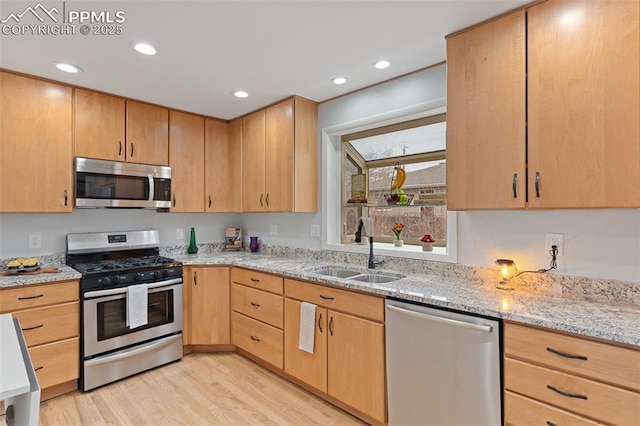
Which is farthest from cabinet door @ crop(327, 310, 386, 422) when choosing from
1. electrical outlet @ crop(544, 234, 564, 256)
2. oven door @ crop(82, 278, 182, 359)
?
oven door @ crop(82, 278, 182, 359)

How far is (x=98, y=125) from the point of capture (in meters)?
2.95

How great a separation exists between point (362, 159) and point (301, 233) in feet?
3.16

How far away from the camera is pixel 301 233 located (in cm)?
347

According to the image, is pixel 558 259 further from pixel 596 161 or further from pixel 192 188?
pixel 192 188

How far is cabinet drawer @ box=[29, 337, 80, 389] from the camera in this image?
7.82 ft

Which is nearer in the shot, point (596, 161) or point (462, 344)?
point (596, 161)

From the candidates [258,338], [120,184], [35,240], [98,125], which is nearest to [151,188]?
[120,184]

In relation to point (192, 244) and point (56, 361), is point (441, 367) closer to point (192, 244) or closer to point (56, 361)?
point (56, 361)

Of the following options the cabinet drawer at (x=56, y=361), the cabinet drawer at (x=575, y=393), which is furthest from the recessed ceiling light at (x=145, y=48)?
the cabinet drawer at (x=575, y=393)

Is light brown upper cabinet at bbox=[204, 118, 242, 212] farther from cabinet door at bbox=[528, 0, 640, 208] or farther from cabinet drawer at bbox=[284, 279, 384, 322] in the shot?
cabinet door at bbox=[528, 0, 640, 208]

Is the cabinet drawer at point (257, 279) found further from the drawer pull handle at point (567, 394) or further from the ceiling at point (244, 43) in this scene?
the drawer pull handle at point (567, 394)

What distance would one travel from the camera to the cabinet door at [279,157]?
3.13 metres

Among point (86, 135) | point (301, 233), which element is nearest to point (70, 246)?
point (86, 135)

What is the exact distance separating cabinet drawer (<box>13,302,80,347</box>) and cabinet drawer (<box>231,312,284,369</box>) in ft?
4.09
